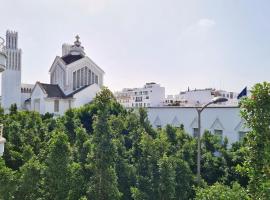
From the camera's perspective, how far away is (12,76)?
71188 mm

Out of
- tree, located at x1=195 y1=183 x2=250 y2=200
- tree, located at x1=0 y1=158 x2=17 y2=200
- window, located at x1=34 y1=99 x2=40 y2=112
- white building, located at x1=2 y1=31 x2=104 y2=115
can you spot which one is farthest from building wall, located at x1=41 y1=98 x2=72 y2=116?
tree, located at x1=195 y1=183 x2=250 y2=200

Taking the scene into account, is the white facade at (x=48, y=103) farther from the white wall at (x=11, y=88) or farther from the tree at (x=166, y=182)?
the tree at (x=166, y=182)

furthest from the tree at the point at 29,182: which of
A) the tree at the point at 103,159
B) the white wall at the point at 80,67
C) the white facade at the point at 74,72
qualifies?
the white facade at the point at 74,72

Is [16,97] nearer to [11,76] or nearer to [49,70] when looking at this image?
[11,76]

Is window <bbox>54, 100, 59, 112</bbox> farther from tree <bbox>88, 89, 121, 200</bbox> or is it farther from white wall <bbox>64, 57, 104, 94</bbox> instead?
tree <bbox>88, 89, 121, 200</bbox>

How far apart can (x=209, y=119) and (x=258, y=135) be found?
2456cm

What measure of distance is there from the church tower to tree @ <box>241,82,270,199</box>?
57904mm

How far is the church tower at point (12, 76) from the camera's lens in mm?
66250

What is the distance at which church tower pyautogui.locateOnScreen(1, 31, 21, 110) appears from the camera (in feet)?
217

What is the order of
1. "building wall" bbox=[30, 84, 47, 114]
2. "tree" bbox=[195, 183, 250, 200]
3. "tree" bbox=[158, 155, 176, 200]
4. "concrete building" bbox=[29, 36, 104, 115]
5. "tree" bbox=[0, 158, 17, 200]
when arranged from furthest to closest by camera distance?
1. "concrete building" bbox=[29, 36, 104, 115]
2. "building wall" bbox=[30, 84, 47, 114]
3. "tree" bbox=[158, 155, 176, 200]
4. "tree" bbox=[0, 158, 17, 200]
5. "tree" bbox=[195, 183, 250, 200]

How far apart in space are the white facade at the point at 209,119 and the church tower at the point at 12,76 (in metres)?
33.5

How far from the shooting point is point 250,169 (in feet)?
32.5

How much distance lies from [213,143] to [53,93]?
30149 millimetres

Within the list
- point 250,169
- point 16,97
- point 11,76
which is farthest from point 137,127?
point 11,76
